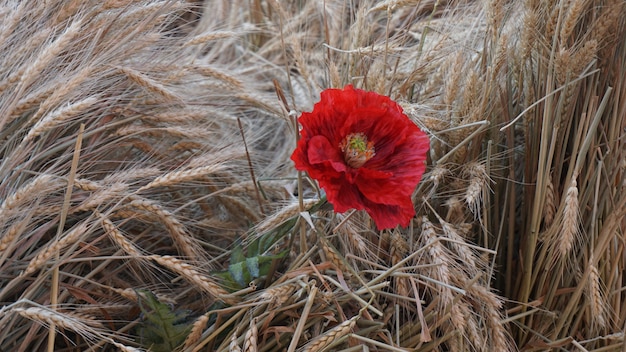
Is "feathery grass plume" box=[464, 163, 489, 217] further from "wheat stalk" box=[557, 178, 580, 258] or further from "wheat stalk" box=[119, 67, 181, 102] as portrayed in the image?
"wheat stalk" box=[119, 67, 181, 102]

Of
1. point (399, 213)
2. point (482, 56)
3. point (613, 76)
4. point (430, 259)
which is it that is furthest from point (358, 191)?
point (613, 76)

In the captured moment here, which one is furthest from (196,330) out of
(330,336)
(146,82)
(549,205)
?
(549,205)

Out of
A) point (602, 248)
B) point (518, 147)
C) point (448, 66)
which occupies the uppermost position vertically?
point (448, 66)

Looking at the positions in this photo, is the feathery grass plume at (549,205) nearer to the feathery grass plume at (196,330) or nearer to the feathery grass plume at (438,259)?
the feathery grass plume at (438,259)

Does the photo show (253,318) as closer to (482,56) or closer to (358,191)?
(358,191)

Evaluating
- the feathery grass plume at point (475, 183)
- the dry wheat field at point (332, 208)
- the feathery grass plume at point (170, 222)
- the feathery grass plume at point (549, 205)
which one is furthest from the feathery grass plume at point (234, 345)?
the feathery grass plume at point (549, 205)

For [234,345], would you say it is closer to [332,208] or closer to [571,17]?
[332,208]
